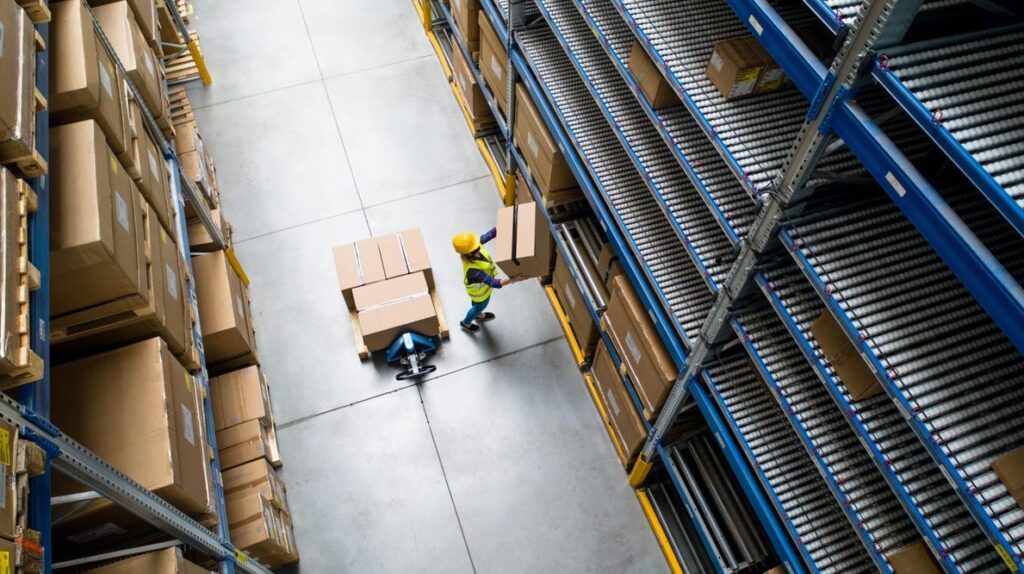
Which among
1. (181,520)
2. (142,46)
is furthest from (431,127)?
(181,520)

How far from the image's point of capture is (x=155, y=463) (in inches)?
107

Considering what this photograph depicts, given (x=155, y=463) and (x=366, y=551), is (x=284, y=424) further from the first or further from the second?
(x=155, y=463)

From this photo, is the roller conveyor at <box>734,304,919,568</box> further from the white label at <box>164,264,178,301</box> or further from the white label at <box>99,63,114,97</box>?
the white label at <box>99,63,114,97</box>

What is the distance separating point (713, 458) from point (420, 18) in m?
6.67

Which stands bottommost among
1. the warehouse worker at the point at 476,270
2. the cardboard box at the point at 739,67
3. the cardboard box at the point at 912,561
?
the cardboard box at the point at 912,561

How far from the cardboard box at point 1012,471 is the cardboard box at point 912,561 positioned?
579mm

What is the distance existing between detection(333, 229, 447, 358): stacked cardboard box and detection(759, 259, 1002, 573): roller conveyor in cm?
309

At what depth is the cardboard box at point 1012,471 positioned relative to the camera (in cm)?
184

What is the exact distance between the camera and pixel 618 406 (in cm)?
430

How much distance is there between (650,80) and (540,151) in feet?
4.77

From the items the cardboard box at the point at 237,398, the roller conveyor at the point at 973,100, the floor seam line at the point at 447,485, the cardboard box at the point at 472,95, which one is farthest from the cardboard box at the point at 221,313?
the roller conveyor at the point at 973,100

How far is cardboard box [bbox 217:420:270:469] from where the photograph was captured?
416 centimetres

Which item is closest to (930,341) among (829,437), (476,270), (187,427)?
(829,437)

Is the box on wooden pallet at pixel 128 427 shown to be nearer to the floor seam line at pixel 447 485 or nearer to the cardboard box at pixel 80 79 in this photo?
the cardboard box at pixel 80 79
